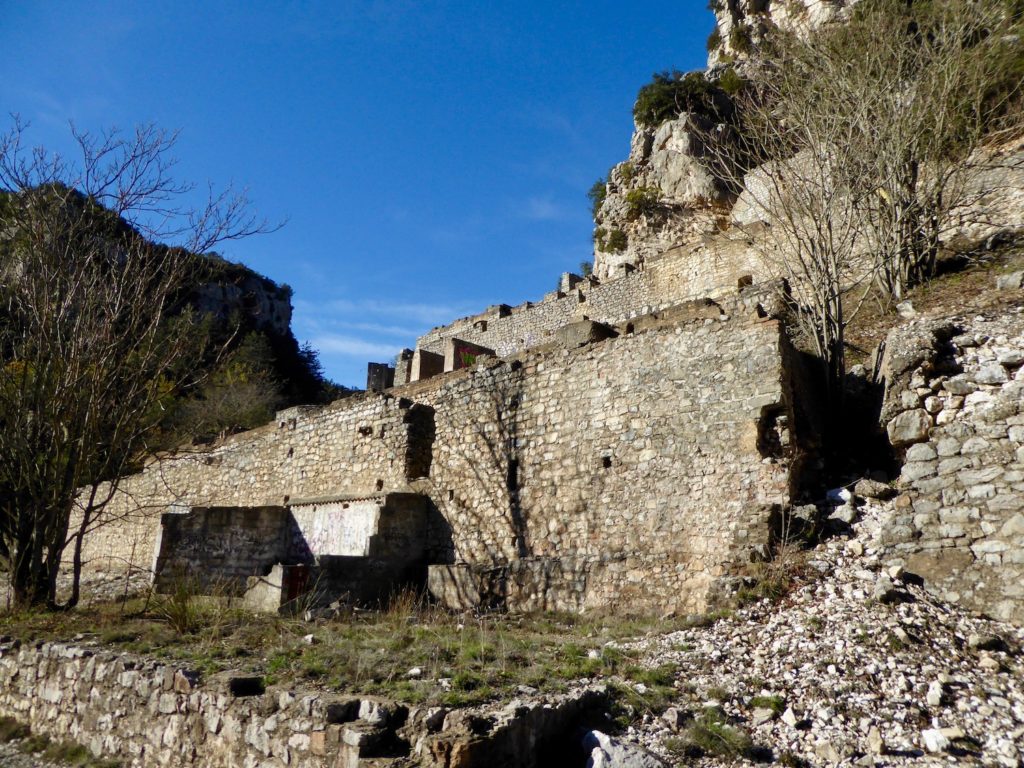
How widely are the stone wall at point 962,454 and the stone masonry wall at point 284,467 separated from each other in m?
8.13

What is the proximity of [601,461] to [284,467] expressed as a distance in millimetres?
8316

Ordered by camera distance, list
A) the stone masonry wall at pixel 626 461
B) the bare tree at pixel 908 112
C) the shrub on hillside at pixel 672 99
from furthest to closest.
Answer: the shrub on hillside at pixel 672 99
the bare tree at pixel 908 112
the stone masonry wall at pixel 626 461

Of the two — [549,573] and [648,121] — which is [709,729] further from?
[648,121]

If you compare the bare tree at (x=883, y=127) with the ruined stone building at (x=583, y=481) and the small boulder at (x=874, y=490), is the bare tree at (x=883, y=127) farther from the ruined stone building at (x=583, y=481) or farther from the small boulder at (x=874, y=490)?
the small boulder at (x=874, y=490)

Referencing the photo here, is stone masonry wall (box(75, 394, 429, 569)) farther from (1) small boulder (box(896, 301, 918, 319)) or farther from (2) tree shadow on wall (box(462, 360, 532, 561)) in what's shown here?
(1) small boulder (box(896, 301, 918, 319))

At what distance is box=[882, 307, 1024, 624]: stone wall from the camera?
5.55m

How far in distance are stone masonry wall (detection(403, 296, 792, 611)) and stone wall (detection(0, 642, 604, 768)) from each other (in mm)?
3587

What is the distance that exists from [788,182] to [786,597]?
8.59 meters

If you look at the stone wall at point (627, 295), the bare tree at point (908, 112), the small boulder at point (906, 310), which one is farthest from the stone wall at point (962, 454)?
the stone wall at point (627, 295)

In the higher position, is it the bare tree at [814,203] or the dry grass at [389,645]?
the bare tree at [814,203]

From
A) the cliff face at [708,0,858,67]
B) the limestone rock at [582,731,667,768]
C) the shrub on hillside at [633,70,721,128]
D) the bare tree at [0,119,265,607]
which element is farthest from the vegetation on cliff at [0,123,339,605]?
the cliff face at [708,0,858,67]

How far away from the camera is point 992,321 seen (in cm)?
695

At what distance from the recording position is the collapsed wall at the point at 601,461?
7867 millimetres

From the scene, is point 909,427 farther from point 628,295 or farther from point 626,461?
point 628,295
